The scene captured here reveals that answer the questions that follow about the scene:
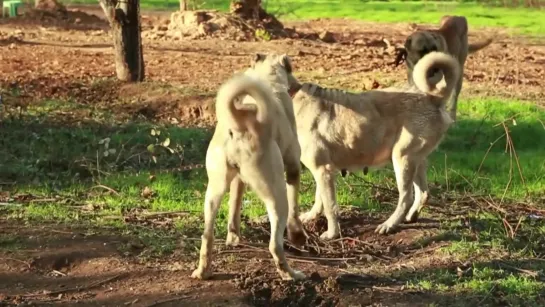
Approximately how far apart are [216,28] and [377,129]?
13326 mm

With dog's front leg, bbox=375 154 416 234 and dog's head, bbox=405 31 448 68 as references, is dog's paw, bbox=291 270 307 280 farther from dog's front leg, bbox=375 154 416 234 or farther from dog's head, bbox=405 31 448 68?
dog's head, bbox=405 31 448 68

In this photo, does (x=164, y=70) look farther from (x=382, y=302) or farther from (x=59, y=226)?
(x=382, y=302)

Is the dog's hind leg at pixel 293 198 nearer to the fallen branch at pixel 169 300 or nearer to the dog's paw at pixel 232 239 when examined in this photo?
the dog's paw at pixel 232 239

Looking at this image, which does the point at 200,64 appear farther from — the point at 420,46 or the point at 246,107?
the point at 246,107

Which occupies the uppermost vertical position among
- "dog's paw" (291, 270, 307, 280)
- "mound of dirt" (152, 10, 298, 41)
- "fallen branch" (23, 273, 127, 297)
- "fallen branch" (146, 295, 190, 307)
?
"mound of dirt" (152, 10, 298, 41)

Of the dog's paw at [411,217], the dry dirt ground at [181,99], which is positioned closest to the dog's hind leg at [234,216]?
the dry dirt ground at [181,99]

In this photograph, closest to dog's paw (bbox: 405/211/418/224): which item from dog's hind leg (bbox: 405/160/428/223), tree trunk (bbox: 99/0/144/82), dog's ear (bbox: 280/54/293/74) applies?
dog's hind leg (bbox: 405/160/428/223)

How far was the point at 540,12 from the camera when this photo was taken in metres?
33.0

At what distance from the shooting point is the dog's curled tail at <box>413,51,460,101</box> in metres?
7.82

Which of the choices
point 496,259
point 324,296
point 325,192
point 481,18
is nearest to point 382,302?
point 324,296

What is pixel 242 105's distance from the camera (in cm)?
625

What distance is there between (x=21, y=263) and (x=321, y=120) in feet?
9.03

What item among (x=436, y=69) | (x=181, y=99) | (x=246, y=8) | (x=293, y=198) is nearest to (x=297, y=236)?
(x=293, y=198)

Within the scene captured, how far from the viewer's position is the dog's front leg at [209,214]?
20.7 feet
